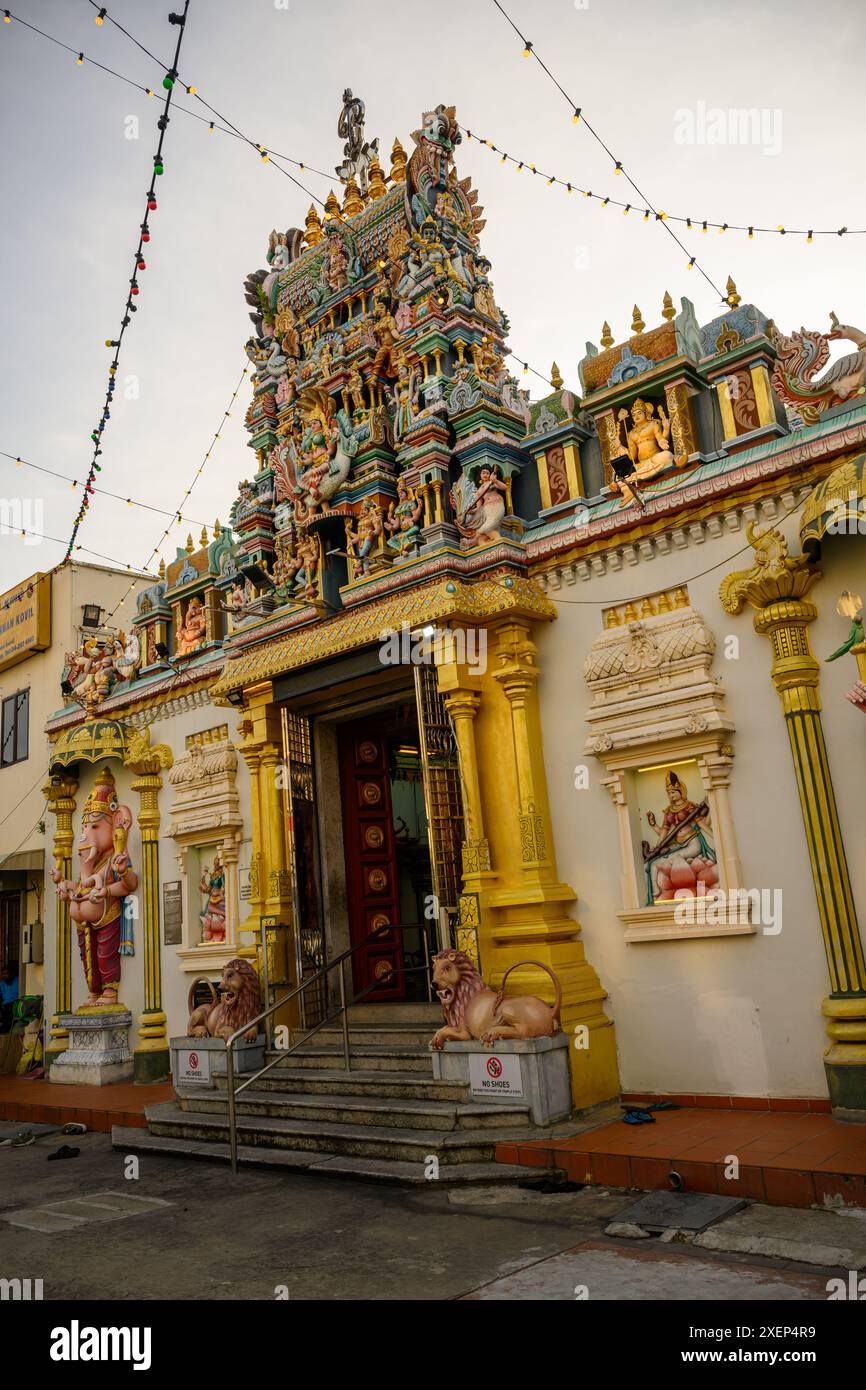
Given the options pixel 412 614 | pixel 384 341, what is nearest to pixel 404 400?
pixel 384 341

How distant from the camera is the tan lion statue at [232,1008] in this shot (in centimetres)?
930

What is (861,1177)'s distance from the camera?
5.11 m

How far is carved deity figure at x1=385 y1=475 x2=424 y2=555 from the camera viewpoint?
9.24 meters

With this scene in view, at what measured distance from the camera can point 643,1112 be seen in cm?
717

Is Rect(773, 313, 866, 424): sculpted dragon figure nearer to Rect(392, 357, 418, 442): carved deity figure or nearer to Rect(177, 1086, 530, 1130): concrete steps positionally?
Rect(392, 357, 418, 442): carved deity figure

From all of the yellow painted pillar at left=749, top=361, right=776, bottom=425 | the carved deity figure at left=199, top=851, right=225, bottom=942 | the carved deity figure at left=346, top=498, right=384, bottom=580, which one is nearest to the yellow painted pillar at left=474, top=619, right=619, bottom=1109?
the carved deity figure at left=346, top=498, right=384, bottom=580

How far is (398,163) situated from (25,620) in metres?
9.35

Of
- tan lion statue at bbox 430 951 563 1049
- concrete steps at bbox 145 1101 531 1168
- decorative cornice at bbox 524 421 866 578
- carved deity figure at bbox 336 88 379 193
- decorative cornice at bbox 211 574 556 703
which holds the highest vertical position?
carved deity figure at bbox 336 88 379 193

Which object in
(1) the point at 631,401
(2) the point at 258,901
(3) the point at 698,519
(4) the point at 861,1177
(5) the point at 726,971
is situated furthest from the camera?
(2) the point at 258,901

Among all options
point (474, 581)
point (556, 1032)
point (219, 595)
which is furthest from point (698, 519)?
point (219, 595)

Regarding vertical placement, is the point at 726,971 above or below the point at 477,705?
below

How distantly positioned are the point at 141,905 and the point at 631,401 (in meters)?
8.17

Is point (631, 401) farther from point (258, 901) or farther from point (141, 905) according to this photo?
point (141, 905)

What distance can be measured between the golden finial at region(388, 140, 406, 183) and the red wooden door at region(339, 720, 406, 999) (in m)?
5.71
